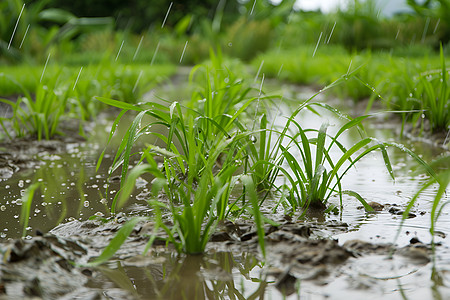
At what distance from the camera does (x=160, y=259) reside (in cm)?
152

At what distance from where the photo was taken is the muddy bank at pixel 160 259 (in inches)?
51.0

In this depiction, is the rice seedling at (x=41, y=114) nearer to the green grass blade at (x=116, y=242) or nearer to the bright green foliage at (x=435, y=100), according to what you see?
the green grass blade at (x=116, y=242)

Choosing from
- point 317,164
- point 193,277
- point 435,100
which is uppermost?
point 435,100

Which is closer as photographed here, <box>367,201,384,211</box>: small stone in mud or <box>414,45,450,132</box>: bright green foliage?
<box>367,201,384,211</box>: small stone in mud

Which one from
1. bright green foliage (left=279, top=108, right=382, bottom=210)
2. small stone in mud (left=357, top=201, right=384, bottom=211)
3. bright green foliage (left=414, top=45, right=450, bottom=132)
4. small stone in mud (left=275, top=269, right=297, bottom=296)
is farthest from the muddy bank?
bright green foliage (left=414, top=45, right=450, bottom=132)

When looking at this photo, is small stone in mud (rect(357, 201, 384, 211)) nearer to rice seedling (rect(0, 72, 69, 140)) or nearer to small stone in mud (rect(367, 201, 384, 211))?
small stone in mud (rect(367, 201, 384, 211))

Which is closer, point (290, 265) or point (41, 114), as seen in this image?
point (290, 265)

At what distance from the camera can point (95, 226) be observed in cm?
179

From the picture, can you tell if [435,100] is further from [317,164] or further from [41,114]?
[41,114]

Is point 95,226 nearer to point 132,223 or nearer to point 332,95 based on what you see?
point 132,223

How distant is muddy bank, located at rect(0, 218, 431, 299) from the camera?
1.30 m

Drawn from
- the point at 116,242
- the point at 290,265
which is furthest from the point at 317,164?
the point at 116,242

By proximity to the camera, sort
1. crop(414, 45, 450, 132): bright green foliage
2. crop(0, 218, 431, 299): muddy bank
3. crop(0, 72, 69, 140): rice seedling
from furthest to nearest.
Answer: crop(0, 72, 69, 140): rice seedling < crop(414, 45, 450, 132): bright green foliage < crop(0, 218, 431, 299): muddy bank

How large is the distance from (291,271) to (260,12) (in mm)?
13510
